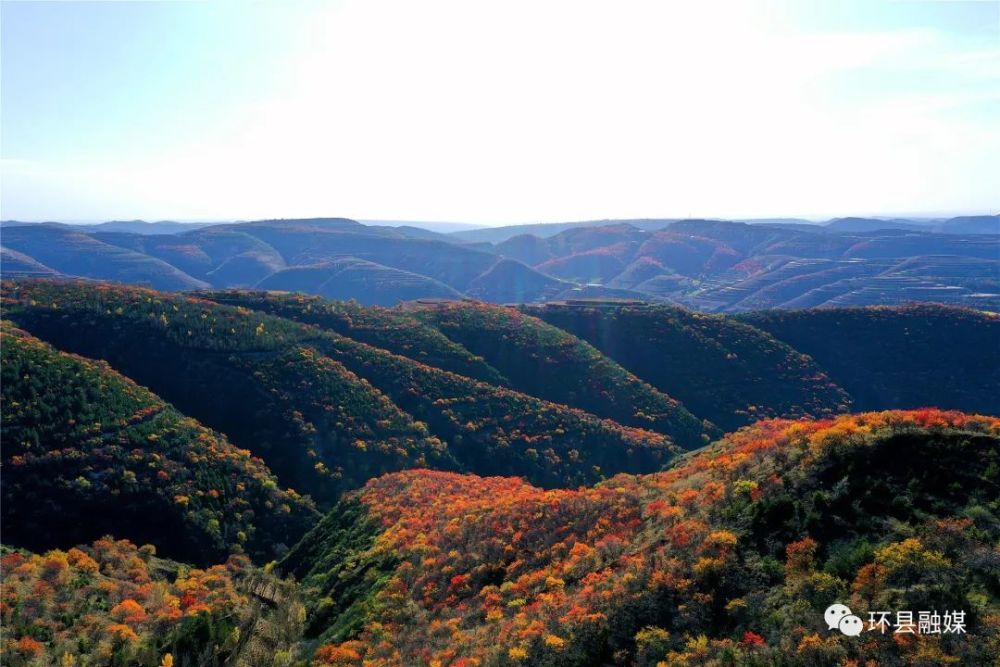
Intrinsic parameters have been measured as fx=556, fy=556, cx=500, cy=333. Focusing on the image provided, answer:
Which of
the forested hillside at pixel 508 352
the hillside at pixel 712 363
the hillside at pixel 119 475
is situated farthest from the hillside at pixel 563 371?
the hillside at pixel 119 475

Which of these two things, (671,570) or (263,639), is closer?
(671,570)

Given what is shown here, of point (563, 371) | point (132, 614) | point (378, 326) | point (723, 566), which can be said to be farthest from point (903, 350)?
point (132, 614)

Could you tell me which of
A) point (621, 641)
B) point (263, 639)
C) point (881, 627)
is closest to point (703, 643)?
point (621, 641)

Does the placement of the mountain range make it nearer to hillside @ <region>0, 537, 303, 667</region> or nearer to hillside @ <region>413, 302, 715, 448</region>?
hillside @ <region>0, 537, 303, 667</region>

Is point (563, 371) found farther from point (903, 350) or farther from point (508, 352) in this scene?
point (903, 350)

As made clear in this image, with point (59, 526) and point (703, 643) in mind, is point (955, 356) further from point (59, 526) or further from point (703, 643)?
point (59, 526)

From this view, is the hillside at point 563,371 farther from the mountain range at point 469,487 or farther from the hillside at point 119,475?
the hillside at point 119,475

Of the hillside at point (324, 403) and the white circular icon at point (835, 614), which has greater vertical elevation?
the white circular icon at point (835, 614)
